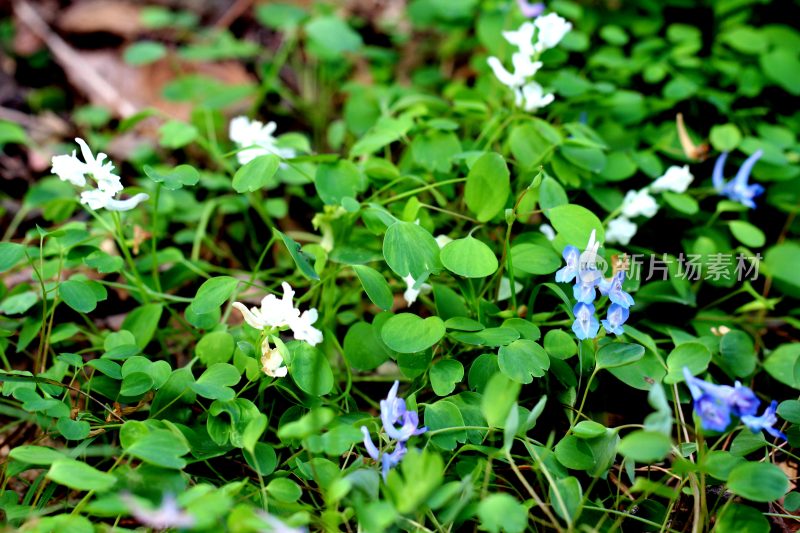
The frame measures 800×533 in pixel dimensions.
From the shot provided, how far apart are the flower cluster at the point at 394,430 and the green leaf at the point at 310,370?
148 mm

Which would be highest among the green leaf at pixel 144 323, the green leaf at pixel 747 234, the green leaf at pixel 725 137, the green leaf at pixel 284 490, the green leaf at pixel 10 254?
the green leaf at pixel 10 254

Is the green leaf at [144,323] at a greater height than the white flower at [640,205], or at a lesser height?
lesser

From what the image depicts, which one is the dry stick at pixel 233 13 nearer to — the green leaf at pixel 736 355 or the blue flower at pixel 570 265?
the blue flower at pixel 570 265

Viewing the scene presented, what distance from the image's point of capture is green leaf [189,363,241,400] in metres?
1.26

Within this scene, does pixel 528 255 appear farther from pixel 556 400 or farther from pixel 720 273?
pixel 720 273

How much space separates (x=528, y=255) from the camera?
1.51 metres

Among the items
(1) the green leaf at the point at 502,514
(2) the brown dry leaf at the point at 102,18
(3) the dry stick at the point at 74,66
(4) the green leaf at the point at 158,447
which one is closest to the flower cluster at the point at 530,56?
(1) the green leaf at the point at 502,514

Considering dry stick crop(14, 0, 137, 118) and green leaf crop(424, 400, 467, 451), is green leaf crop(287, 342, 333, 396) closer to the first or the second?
green leaf crop(424, 400, 467, 451)

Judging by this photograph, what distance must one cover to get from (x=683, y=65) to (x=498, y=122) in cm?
78

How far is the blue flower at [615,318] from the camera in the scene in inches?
50.7

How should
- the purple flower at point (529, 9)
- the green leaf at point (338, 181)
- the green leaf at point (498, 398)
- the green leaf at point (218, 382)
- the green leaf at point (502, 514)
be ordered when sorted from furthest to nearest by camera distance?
1. the purple flower at point (529, 9)
2. the green leaf at point (338, 181)
3. the green leaf at point (218, 382)
4. the green leaf at point (498, 398)
5. the green leaf at point (502, 514)

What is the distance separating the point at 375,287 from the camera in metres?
1.39

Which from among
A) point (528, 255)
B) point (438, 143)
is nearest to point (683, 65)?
point (438, 143)

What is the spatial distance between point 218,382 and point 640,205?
115 cm
